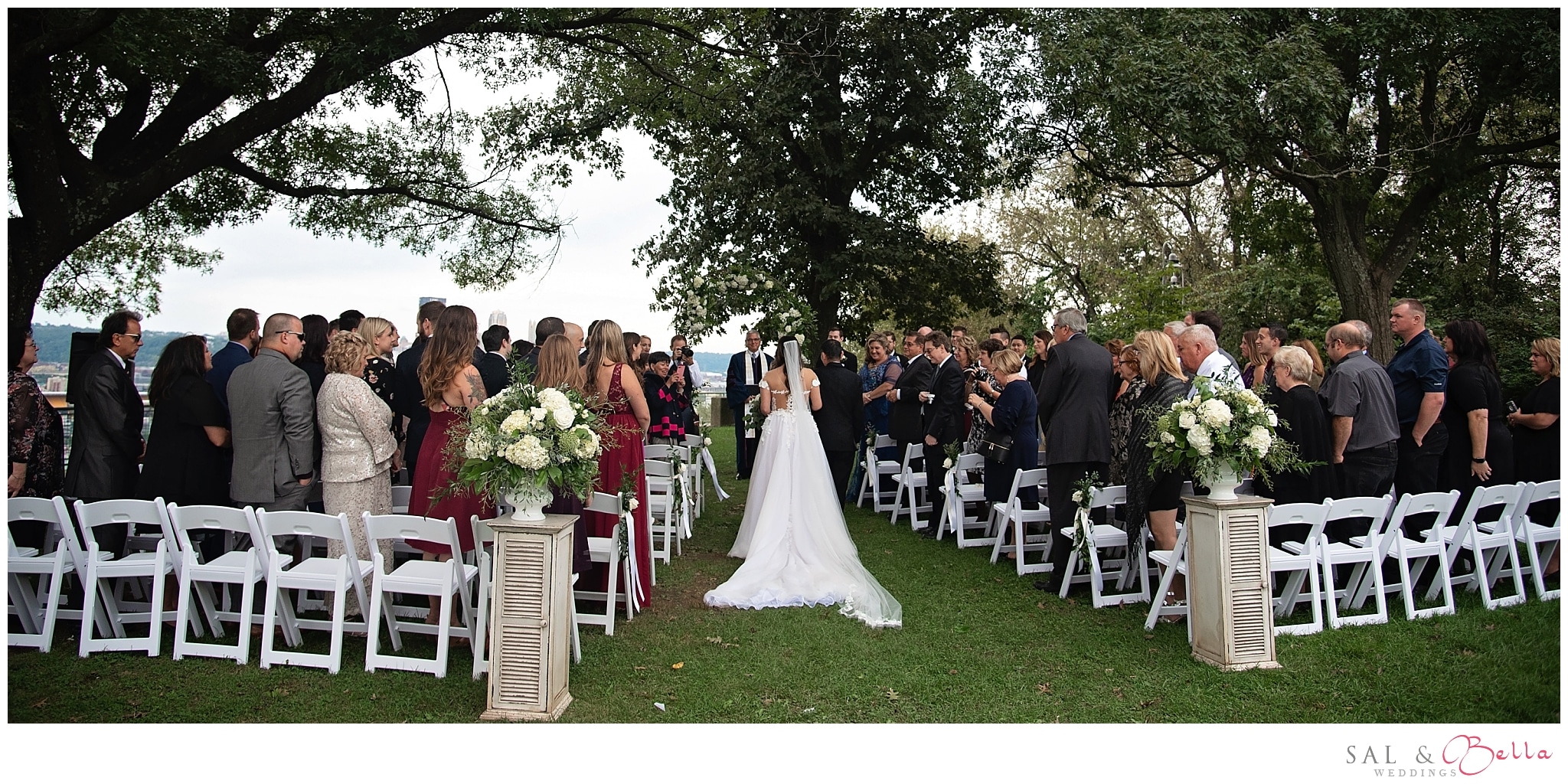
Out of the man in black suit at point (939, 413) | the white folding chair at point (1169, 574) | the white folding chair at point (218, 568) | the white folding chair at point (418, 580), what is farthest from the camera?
the man in black suit at point (939, 413)

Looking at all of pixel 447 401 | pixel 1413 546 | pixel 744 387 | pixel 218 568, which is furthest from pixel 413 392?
pixel 1413 546

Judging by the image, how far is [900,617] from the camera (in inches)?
238

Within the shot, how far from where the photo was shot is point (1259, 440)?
495 cm

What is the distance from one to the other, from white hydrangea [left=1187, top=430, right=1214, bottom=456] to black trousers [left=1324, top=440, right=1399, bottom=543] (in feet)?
6.33

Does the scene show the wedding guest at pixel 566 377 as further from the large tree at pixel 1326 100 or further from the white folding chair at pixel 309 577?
the large tree at pixel 1326 100

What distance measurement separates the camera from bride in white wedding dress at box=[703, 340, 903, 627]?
6.43 m

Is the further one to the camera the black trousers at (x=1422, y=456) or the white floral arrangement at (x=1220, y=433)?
the black trousers at (x=1422, y=456)

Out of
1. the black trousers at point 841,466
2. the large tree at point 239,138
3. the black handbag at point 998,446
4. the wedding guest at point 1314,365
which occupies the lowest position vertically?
the black trousers at point 841,466

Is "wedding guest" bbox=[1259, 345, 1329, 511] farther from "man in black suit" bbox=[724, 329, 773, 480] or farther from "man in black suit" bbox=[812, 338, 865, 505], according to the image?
"man in black suit" bbox=[724, 329, 773, 480]

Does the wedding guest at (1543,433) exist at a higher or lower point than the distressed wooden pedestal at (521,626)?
higher

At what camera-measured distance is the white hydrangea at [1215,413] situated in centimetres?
499

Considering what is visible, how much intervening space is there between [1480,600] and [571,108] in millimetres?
12022

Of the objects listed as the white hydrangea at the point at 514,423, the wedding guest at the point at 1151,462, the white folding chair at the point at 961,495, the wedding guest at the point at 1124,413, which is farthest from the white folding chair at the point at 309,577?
the white folding chair at the point at 961,495

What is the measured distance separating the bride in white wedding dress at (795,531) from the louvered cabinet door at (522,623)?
225 centimetres
